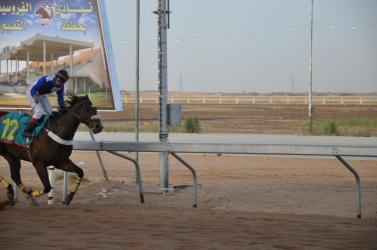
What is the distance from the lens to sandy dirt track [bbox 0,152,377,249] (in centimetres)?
869

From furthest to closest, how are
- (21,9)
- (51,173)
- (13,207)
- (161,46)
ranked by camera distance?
(21,9) < (161,46) < (51,173) < (13,207)

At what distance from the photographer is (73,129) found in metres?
12.4

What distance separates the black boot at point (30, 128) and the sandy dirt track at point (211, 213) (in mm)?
1046

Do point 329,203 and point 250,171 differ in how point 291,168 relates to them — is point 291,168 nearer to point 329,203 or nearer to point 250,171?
point 250,171

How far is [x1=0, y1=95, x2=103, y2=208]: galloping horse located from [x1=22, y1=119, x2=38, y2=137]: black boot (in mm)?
123

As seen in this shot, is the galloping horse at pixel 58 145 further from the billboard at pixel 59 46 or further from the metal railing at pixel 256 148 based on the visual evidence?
the billboard at pixel 59 46

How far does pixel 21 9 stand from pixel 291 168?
6756mm

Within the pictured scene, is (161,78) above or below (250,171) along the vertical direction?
above

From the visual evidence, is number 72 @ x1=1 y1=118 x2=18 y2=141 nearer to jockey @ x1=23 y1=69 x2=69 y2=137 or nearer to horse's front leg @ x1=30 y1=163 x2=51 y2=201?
jockey @ x1=23 y1=69 x2=69 y2=137

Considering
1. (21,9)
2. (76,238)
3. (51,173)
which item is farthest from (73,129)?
(21,9)

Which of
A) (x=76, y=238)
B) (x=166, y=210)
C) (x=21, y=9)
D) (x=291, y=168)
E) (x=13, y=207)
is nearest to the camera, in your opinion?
(x=76, y=238)

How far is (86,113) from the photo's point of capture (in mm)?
12484

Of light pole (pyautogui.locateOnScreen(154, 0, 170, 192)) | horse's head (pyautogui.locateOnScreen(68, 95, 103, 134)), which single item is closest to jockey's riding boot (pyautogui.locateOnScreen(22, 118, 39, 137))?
horse's head (pyautogui.locateOnScreen(68, 95, 103, 134))

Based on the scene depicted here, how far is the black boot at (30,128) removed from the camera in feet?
40.4
